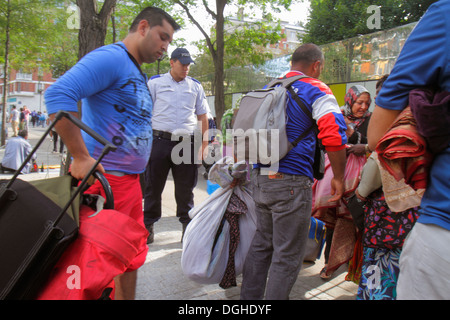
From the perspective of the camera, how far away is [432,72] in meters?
1.16

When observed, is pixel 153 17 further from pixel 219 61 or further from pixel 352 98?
pixel 219 61

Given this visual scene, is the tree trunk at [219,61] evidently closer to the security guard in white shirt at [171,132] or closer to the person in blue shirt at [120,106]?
the security guard in white shirt at [171,132]

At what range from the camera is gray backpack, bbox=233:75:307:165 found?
2371 millimetres

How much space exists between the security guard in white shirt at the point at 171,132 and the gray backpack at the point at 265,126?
6.03 ft

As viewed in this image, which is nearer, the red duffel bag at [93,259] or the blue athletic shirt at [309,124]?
the red duffel bag at [93,259]

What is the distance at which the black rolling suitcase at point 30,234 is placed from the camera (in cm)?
140

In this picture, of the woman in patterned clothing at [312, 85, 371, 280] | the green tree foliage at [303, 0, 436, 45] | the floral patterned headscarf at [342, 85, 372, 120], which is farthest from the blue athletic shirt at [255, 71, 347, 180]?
the green tree foliage at [303, 0, 436, 45]

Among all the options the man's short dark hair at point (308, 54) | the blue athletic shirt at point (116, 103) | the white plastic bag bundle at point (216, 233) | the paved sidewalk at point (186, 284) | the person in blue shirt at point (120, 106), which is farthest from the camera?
the paved sidewalk at point (186, 284)

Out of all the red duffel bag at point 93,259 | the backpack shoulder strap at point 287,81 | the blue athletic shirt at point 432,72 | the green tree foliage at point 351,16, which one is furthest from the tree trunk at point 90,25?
the green tree foliage at point 351,16

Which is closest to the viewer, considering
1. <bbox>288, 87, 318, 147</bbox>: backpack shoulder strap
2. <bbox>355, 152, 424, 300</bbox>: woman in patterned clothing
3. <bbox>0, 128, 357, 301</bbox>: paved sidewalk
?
<bbox>355, 152, 424, 300</bbox>: woman in patterned clothing

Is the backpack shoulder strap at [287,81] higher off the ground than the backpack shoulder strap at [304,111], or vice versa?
the backpack shoulder strap at [287,81]

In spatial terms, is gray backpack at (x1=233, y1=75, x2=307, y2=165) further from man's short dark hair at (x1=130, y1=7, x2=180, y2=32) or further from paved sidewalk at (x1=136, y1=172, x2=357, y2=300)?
paved sidewalk at (x1=136, y1=172, x2=357, y2=300)

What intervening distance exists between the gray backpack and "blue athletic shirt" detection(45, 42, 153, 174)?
69 centimetres

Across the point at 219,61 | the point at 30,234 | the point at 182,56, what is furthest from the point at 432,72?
the point at 219,61
